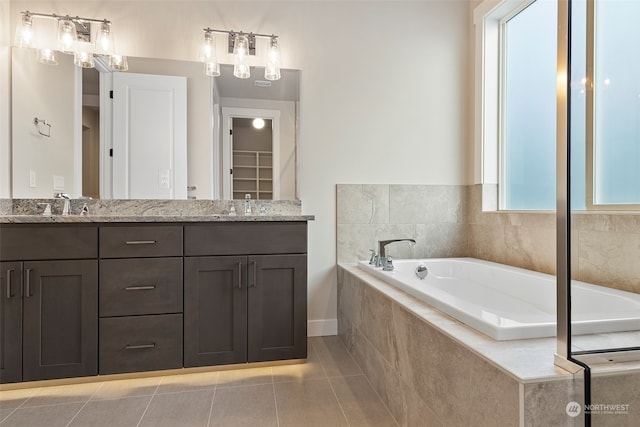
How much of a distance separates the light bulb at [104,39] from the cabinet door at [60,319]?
1364mm

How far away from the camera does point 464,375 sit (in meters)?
1.02

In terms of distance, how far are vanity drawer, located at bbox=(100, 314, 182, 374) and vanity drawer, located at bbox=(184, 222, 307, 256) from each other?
0.40m

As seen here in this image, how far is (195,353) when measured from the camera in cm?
190

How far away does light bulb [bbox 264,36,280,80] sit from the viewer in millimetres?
2426

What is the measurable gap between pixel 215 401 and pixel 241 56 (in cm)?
209

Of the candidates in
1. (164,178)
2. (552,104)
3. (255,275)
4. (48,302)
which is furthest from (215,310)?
(552,104)

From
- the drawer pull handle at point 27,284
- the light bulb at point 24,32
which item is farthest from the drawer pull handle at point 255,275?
the light bulb at point 24,32

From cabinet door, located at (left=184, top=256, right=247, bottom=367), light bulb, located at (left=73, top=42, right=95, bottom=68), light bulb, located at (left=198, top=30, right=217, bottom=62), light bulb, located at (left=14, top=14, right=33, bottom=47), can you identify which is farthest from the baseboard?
light bulb, located at (left=14, top=14, right=33, bottom=47)

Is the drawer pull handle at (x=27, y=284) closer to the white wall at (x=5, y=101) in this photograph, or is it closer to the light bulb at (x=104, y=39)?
the white wall at (x=5, y=101)

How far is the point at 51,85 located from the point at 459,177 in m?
2.87

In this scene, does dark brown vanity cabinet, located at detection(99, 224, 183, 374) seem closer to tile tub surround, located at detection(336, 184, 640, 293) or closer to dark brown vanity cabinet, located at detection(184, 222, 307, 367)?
dark brown vanity cabinet, located at detection(184, 222, 307, 367)

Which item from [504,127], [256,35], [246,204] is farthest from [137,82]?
[504,127]

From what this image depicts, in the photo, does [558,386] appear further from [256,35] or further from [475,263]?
[256,35]
